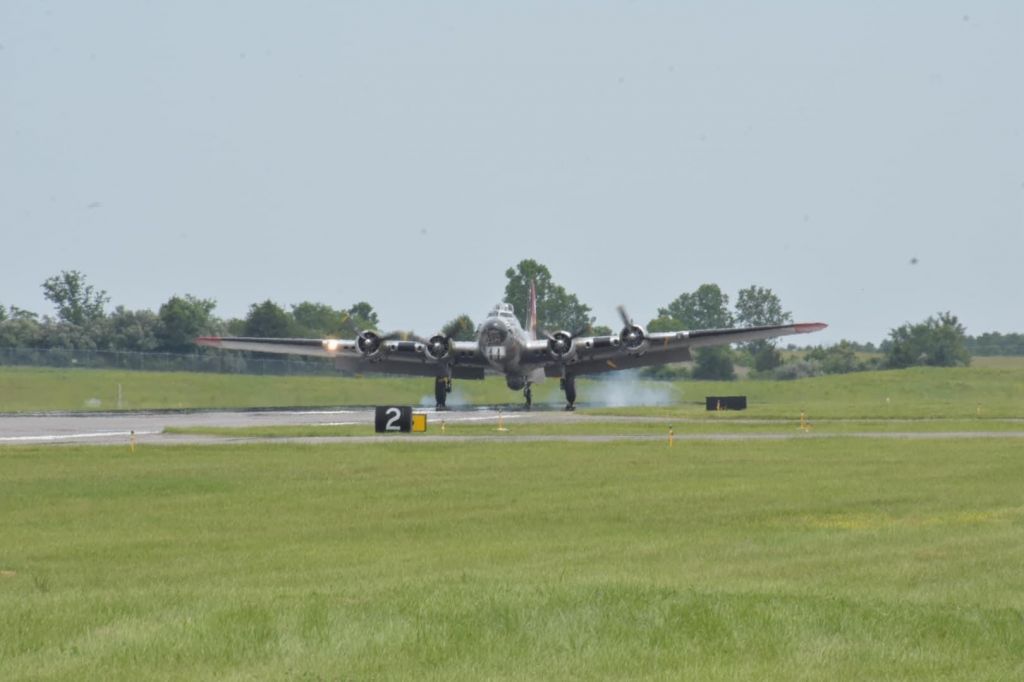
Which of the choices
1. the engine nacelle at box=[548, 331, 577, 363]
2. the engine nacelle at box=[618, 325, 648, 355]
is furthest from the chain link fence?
the engine nacelle at box=[618, 325, 648, 355]

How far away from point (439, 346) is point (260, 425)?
55.2 feet

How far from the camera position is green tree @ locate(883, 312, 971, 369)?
153 metres

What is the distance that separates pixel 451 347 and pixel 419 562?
192 feet

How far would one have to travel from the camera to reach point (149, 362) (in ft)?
372

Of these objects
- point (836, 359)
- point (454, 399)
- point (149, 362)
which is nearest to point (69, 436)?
point (454, 399)

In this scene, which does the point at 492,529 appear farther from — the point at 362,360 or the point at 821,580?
the point at 362,360

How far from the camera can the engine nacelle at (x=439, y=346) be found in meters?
77.2

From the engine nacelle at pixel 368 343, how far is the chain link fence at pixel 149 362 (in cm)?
3548

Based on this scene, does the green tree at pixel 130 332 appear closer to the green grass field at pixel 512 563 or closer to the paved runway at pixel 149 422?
the paved runway at pixel 149 422

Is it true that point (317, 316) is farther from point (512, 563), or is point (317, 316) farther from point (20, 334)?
point (512, 563)

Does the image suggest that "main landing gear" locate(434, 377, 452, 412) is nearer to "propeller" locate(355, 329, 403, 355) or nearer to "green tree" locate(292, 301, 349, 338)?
"propeller" locate(355, 329, 403, 355)

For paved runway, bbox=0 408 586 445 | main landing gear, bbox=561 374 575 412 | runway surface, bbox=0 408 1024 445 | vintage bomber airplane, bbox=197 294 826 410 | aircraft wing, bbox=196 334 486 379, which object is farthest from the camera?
main landing gear, bbox=561 374 575 412

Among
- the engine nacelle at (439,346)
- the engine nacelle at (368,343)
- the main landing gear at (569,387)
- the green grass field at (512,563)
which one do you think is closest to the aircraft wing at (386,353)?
the engine nacelle at (368,343)

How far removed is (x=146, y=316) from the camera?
152m
